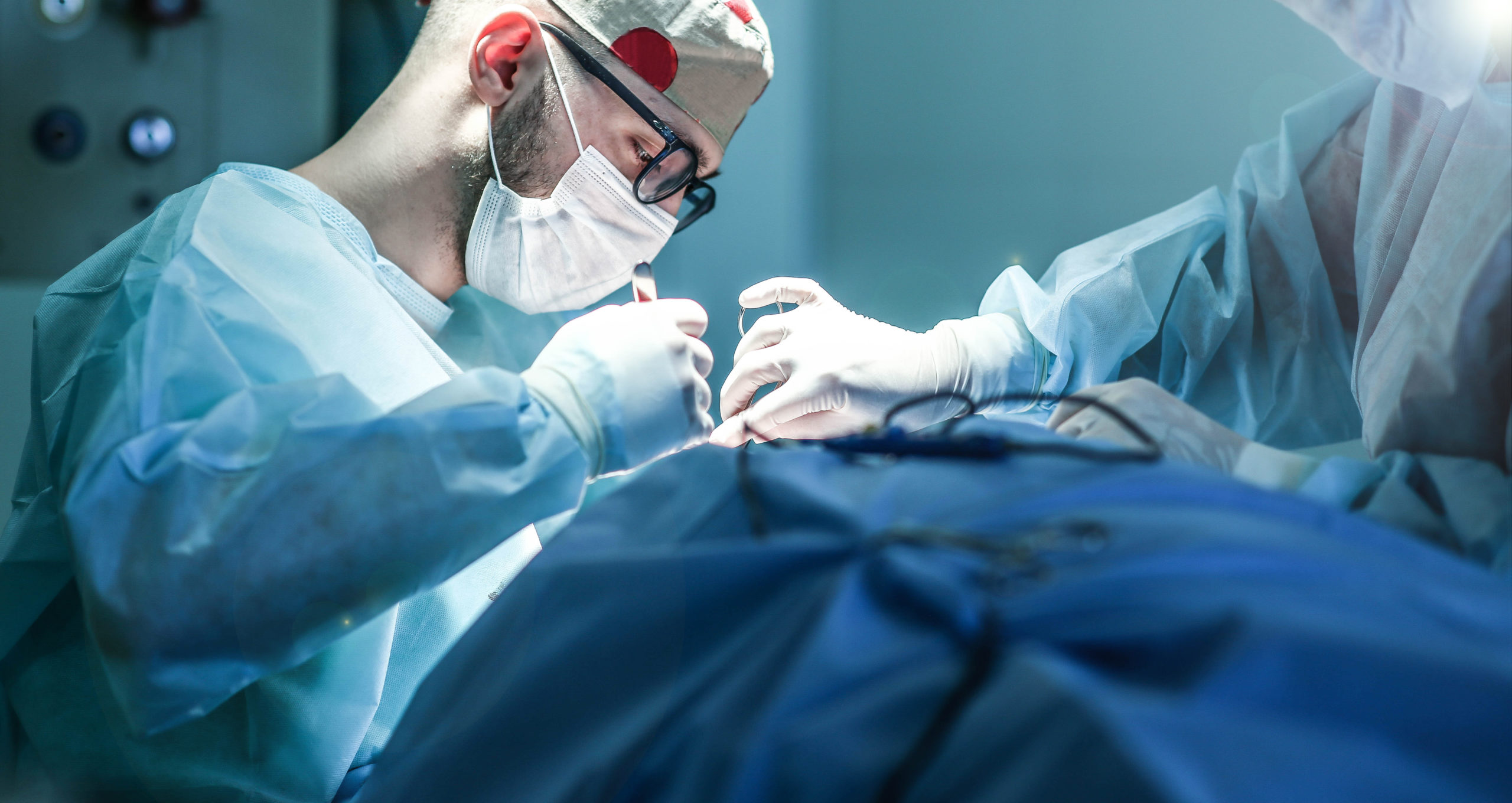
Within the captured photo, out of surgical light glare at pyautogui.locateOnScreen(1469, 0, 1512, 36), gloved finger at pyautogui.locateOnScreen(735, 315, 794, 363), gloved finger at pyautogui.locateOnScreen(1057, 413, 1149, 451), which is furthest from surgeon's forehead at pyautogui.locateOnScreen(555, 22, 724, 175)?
surgical light glare at pyautogui.locateOnScreen(1469, 0, 1512, 36)

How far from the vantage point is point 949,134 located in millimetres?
1594

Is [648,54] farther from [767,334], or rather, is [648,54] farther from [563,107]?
[767,334]

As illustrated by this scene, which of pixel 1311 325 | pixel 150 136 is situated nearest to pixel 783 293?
pixel 1311 325

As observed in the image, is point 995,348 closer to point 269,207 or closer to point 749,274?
point 749,274

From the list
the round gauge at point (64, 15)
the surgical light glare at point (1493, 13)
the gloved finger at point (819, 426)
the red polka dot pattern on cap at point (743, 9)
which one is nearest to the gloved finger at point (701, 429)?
the gloved finger at point (819, 426)

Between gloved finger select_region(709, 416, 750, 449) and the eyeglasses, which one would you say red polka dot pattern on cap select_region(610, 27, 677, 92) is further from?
gloved finger select_region(709, 416, 750, 449)

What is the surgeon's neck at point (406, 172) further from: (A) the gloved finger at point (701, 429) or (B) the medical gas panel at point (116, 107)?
(A) the gloved finger at point (701, 429)

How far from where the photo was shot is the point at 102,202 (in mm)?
1405

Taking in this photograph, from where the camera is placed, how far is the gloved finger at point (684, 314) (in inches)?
42.2

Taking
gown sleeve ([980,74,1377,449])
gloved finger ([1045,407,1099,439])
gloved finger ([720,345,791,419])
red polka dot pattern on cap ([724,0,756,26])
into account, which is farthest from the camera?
red polka dot pattern on cap ([724,0,756,26])

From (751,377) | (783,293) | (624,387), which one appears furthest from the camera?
(783,293)

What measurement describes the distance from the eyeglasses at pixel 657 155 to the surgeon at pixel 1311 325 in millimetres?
204

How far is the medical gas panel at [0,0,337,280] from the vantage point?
1.36 metres

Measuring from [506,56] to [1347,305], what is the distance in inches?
45.3
